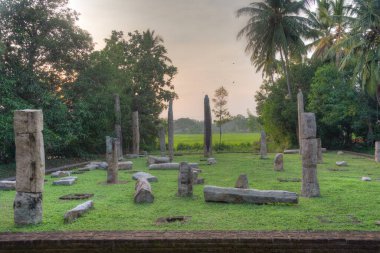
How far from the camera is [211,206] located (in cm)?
898

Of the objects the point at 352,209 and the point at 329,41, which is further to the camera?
the point at 329,41

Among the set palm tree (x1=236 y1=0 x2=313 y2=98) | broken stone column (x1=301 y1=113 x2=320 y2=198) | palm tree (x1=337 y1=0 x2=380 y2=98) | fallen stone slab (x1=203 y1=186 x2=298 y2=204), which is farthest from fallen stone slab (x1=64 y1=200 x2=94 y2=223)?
palm tree (x1=236 y1=0 x2=313 y2=98)

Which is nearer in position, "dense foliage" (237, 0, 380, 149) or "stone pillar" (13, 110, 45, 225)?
"stone pillar" (13, 110, 45, 225)

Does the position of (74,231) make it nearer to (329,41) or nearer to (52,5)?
(52,5)

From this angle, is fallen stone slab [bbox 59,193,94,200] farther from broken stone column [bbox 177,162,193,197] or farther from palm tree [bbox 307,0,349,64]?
palm tree [bbox 307,0,349,64]

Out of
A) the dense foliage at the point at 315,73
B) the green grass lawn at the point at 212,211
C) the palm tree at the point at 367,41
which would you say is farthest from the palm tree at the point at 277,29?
the green grass lawn at the point at 212,211

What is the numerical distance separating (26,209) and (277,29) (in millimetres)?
28115

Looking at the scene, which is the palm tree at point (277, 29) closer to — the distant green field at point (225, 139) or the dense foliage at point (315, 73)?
the dense foliage at point (315, 73)

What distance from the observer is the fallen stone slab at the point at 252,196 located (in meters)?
8.94

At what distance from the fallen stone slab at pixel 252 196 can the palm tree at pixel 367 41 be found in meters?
15.8

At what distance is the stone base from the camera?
764 centimetres

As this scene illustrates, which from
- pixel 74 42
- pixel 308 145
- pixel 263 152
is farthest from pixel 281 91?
pixel 308 145
